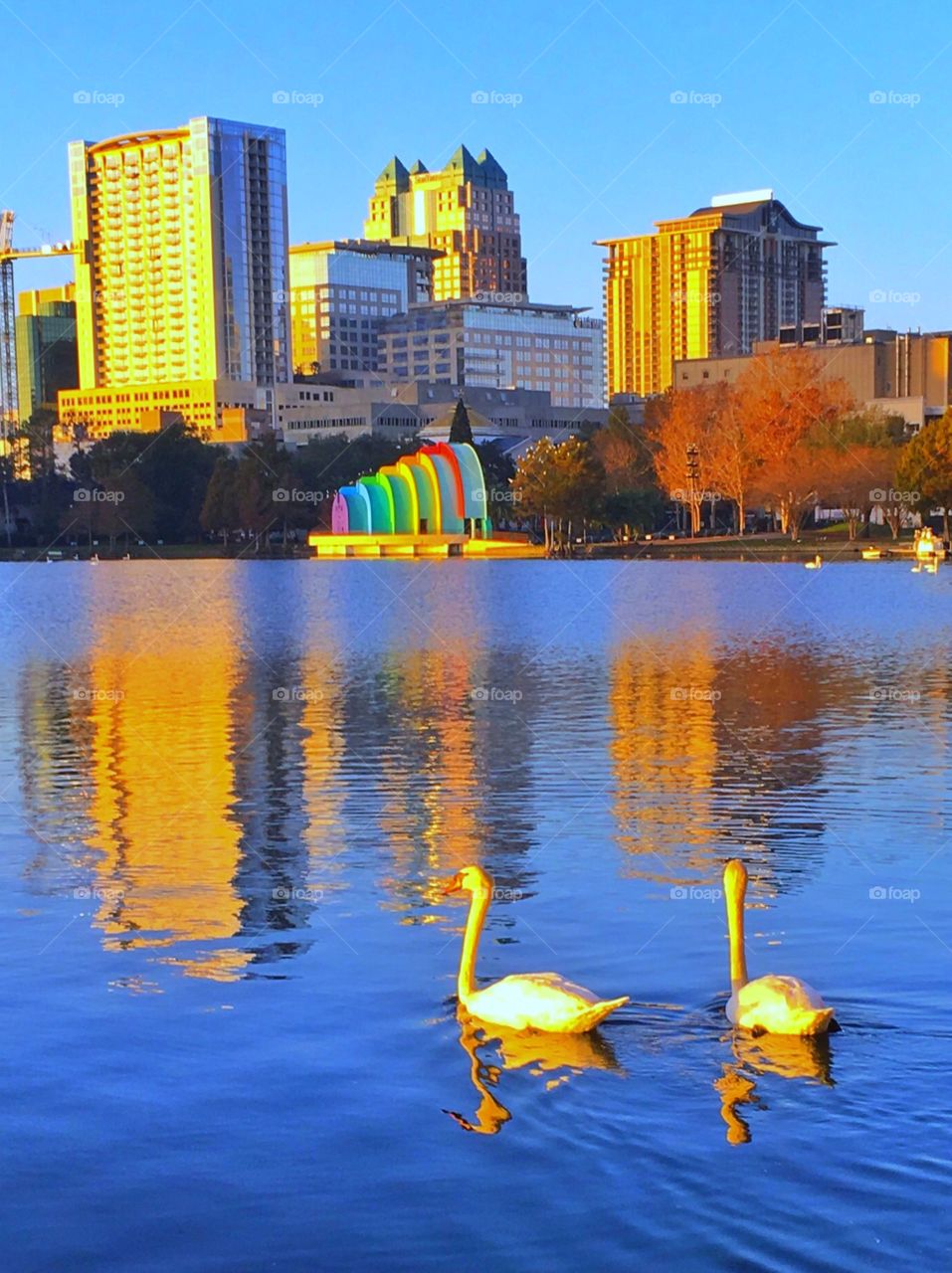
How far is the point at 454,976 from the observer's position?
43.2 ft

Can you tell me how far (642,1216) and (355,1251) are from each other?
60.8 inches

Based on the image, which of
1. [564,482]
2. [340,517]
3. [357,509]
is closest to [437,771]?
[564,482]

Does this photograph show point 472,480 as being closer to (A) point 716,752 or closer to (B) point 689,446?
(B) point 689,446

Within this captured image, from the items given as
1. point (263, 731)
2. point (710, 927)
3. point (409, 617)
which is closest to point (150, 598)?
point (409, 617)

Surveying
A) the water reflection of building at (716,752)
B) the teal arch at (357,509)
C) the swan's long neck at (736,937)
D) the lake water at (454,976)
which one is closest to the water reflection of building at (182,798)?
the lake water at (454,976)

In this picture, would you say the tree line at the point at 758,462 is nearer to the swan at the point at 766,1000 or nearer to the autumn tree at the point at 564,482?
the autumn tree at the point at 564,482

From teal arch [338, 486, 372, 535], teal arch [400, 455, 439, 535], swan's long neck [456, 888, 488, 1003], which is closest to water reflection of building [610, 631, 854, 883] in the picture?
swan's long neck [456, 888, 488, 1003]

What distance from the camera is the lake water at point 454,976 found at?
8953mm

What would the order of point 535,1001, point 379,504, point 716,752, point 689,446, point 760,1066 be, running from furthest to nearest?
point 379,504
point 689,446
point 716,752
point 535,1001
point 760,1066

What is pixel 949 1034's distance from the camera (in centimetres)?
1130

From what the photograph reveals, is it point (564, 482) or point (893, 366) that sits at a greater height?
point (893, 366)

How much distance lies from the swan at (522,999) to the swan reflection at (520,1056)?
3.0 inches

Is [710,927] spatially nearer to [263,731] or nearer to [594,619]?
[263,731]

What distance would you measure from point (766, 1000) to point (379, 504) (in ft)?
439
